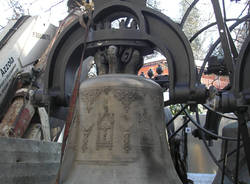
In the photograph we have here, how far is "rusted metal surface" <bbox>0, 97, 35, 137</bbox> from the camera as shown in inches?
203

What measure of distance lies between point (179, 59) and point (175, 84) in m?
0.19

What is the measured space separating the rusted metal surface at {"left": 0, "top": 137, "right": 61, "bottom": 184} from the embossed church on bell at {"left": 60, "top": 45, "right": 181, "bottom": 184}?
2.50 feet

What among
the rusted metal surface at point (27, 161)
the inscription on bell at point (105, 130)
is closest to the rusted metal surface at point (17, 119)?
the rusted metal surface at point (27, 161)

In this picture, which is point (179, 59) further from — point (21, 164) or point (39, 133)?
point (39, 133)

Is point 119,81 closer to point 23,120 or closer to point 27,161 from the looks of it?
point 27,161

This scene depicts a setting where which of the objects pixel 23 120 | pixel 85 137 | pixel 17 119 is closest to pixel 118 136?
pixel 85 137

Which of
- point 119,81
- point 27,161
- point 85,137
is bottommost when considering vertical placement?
point 27,161

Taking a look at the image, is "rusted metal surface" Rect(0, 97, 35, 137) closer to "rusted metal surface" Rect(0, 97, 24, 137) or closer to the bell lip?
"rusted metal surface" Rect(0, 97, 24, 137)

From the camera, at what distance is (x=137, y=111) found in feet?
7.53

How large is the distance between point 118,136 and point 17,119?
3.49 metres

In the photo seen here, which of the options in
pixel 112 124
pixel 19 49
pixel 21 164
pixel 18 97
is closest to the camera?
pixel 112 124

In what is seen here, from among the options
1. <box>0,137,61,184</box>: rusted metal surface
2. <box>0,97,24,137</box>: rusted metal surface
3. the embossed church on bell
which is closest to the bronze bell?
the embossed church on bell

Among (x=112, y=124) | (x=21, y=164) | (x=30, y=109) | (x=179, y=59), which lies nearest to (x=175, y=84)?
(x=179, y=59)

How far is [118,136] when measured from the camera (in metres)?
2.22
